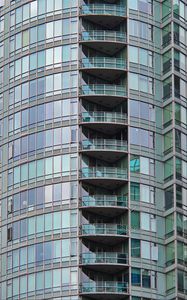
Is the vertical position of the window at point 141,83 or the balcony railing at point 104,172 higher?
the window at point 141,83

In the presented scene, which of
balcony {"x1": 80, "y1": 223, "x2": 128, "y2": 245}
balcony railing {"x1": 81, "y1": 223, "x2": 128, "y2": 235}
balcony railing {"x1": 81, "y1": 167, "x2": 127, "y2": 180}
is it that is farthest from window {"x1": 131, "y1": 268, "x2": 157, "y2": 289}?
balcony railing {"x1": 81, "y1": 167, "x2": 127, "y2": 180}

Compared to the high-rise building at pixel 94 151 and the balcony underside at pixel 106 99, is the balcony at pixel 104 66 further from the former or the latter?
the balcony underside at pixel 106 99

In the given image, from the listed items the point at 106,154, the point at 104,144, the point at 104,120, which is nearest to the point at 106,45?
the point at 104,120

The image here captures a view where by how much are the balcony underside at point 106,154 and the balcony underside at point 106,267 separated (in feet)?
34.6

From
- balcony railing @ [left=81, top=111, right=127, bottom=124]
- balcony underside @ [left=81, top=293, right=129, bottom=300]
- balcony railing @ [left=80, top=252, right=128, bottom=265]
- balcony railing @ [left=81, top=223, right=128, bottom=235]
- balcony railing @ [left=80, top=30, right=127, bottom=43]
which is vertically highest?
balcony railing @ [left=80, top=30, right=127, bottom=43]

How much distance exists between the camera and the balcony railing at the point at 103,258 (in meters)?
107

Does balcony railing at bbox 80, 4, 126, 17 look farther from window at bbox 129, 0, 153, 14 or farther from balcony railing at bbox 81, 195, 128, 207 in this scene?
balcony railing at bbox 81, 195, 128, 207

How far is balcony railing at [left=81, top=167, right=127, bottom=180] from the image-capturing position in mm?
109938

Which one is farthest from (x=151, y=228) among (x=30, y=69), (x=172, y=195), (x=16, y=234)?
(x=30, y=69)

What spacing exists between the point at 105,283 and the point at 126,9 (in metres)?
26.5

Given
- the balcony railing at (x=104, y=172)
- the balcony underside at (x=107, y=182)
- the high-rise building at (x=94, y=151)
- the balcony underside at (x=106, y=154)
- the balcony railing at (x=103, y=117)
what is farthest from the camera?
the balcony railing at (x=103, y=117)

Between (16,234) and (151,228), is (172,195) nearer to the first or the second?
(151,228)

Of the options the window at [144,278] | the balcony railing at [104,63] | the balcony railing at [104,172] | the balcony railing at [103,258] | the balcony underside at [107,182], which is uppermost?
the balcony railing at [104,63]

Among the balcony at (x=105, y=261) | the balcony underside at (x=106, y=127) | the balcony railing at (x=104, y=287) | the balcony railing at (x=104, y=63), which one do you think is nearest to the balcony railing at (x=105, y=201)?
the balcony at (x=105, y=261)
